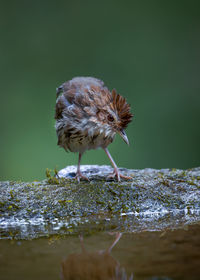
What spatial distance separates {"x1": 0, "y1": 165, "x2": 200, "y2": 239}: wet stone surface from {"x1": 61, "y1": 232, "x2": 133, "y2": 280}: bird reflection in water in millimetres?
580

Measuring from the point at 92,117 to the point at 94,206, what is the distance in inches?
42.1

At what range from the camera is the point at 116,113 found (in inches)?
166

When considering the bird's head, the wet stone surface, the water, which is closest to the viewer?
the water

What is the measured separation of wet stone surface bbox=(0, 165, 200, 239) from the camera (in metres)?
3.13

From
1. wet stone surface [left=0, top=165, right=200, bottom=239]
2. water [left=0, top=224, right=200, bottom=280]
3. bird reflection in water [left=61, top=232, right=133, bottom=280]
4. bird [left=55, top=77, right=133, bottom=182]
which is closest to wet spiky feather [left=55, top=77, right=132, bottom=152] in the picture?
bird [left=55, top=77, right=133, bottom=182]

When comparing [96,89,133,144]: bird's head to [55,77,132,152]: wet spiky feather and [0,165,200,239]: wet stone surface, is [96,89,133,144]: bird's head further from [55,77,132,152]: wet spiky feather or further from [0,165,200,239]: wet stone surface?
[0,165,200,239]: wet stone surface

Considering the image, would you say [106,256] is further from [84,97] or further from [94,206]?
[84,97]

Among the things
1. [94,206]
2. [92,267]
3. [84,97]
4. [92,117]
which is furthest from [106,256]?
[84,97]

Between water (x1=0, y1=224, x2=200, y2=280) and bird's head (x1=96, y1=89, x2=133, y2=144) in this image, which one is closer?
water (x1=0, y1=224, x2=200, y2=280)

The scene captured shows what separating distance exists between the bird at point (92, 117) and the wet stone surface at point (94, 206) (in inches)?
19.1

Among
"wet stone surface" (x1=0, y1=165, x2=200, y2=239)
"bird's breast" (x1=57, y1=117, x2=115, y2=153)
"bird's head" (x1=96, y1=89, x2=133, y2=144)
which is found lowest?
"wet stone surface" (x1=0, y1=165, x2=200, y2=239)

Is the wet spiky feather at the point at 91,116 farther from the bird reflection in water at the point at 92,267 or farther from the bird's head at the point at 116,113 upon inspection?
the bird reflection in water at the point at 92,267

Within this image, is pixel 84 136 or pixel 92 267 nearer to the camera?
pixel 92 267

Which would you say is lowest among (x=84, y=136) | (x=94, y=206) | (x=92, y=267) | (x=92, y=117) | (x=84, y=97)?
(x=92, y=267)
